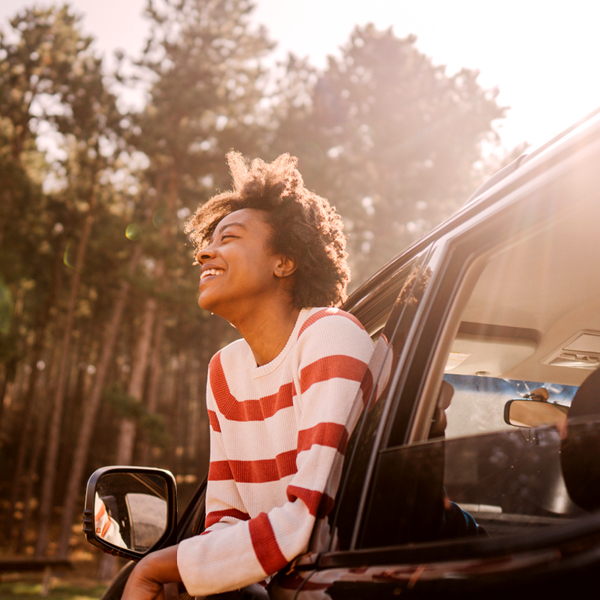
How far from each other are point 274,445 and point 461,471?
799 mm

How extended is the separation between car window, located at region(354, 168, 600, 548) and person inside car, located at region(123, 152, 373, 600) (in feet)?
0.68

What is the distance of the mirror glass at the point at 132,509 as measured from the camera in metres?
2.07

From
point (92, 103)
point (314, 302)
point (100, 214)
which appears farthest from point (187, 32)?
point (314, 302)

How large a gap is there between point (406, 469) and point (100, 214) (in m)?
23.4

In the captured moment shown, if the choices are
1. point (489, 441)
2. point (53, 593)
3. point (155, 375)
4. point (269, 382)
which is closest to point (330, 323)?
point (269, 382)

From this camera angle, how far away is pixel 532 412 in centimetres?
215

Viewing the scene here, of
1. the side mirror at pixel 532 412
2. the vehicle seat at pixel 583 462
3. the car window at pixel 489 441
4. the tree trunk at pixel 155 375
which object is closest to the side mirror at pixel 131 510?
the car window at pixel 489 441

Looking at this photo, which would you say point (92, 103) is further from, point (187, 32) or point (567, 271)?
point (567, 271)

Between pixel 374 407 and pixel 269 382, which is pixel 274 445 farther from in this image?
pixel 374 407

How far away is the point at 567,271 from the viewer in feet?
6.57

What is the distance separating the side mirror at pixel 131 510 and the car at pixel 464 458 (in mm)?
980

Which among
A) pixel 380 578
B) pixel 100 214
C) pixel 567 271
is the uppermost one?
pixel 100 214

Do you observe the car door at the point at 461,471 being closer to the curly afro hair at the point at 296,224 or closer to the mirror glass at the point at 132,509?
the curly afro hair at the point at 296,224

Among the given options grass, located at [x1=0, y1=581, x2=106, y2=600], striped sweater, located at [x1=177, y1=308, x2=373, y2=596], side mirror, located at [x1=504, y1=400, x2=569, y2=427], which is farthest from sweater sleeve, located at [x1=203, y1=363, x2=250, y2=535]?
grass, located at [x1=0, y1=581, x2=106, y2=600]
